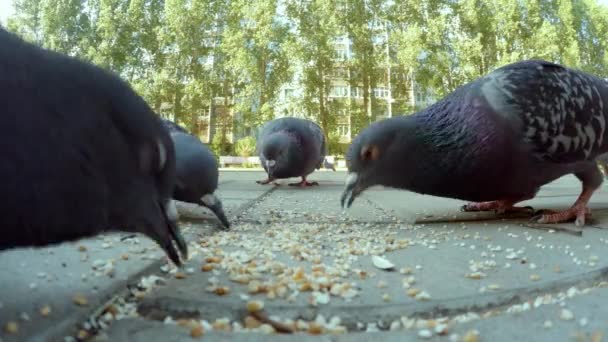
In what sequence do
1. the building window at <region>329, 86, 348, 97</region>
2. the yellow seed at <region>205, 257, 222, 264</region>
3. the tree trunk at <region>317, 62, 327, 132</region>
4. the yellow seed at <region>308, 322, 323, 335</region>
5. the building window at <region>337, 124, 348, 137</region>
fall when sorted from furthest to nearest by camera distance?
1. the building window at <region>329, 86, 348, 97</region>
2. the building window at <region>337, 124, 348, 137</region>
3. the tree trunk at <region>317, 62, 327, 132</region>
4. the yellow seed at <region>205, 257, 222, 264</region>
5. the yellow seed at <region>308, 322, 323, 335</region>

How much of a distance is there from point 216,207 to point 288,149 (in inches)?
117

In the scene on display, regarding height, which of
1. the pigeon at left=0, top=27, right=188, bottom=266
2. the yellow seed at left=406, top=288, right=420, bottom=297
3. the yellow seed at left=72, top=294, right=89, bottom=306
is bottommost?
the yellow seed at left=406, top=288, right=420, bottom=297

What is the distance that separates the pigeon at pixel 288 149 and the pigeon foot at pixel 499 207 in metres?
2.55

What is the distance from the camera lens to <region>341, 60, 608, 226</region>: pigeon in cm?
262

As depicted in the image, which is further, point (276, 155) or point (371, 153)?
point (276, 155)

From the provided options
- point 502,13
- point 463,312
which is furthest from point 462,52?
point 463,312

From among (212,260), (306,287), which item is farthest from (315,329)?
(212,260)

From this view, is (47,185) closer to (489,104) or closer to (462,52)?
(489,104)

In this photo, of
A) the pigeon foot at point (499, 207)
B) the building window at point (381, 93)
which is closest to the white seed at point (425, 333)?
the pigeon foot at point (499, 207)

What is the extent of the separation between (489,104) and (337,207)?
4.51 feet

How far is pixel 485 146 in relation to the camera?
2.58m

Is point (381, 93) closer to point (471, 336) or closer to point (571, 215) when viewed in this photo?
point (571, 215)

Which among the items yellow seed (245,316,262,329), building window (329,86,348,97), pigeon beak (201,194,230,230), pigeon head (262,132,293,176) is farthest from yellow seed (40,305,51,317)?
building window (329,86,348,97)

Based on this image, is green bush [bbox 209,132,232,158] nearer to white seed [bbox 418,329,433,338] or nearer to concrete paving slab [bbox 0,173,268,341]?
concrete paving slab [bbox 0,173,268,341]
